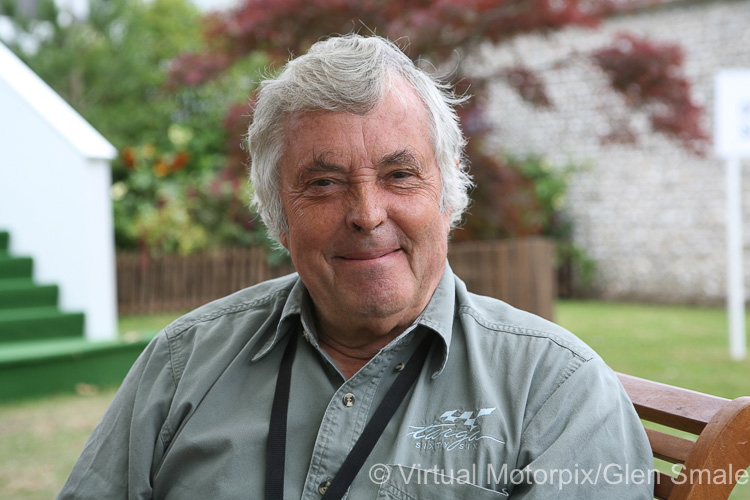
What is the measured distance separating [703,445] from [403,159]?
81 cm

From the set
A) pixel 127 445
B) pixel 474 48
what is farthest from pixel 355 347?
pixel 474 48

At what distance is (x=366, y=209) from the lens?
1.61m

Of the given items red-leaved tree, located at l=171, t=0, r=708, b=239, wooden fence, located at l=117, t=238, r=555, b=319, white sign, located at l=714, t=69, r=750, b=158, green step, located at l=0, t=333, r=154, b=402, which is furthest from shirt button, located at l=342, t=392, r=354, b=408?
wooden fence, located at l=117, t=238, r=555, b=319

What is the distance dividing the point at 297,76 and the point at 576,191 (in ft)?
38.5

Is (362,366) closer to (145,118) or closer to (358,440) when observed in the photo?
(358,440)

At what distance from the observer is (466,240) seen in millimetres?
7598

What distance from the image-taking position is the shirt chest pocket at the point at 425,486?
4.67 ft

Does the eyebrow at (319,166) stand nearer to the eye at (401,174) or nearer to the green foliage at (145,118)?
the eye at (401,174)

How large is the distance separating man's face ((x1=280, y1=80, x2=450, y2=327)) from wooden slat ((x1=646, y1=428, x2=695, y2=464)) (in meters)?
0.57

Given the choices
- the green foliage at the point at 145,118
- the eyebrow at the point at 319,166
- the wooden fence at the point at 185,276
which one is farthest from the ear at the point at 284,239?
the green foliage at the point at 145,118

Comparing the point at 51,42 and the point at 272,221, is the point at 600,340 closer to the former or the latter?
the point at 272,221

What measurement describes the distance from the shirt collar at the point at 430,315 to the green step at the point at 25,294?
178 inches

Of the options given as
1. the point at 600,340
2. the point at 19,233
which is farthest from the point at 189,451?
the point at 600,340

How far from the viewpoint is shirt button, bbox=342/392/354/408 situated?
1.60 meters
